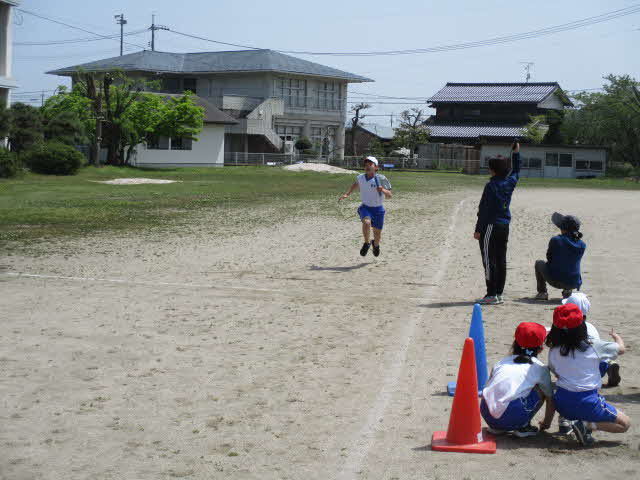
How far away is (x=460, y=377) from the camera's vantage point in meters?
5.48

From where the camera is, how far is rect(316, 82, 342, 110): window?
7875cm

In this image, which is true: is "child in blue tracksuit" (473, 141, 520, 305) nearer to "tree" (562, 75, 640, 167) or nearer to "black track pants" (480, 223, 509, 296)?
"black track pants" (480, 223, 509, 296)

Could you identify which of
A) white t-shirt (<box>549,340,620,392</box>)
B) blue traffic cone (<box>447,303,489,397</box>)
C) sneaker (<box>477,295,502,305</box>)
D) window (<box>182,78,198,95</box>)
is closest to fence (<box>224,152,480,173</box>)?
window (<box>182,78,198,95</box>)

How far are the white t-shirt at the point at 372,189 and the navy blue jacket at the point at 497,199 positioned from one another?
3.62 meters

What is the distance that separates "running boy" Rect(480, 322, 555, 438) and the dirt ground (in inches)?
5.3

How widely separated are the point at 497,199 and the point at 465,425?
5.69m

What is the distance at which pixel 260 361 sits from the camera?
748cm

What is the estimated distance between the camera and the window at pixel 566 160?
2606 inches

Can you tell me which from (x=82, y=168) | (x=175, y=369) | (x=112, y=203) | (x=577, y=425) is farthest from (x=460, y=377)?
(x=82, y=168)

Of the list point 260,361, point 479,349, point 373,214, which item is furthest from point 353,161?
point 479,349

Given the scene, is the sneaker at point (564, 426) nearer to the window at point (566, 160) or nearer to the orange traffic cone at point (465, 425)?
the orange traffic cone at point (465, 425)

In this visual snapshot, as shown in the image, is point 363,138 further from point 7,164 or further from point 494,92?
point 7,164

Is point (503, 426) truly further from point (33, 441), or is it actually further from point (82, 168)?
point (82, 168)

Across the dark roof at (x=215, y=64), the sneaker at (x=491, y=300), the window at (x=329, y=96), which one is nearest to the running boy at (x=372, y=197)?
the sneaker at (x=491, y=300)
